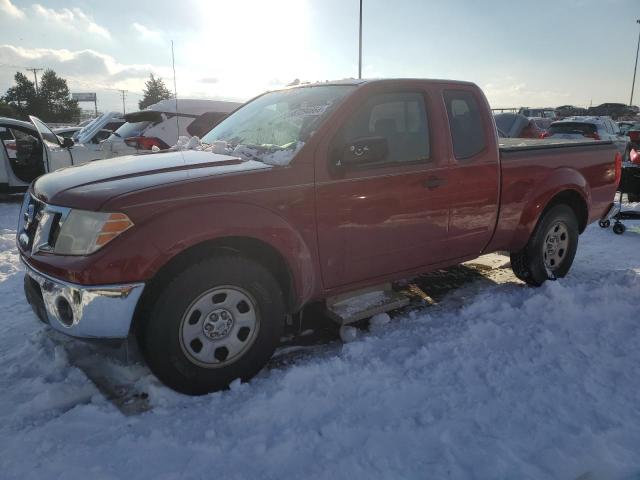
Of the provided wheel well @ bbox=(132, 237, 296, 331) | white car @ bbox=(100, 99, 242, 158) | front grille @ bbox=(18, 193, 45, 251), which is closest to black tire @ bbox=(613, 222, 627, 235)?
wheel well @ bbox=(132, 237, 296, 331)

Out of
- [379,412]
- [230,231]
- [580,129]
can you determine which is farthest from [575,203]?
[580,129]

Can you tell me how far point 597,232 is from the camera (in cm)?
702

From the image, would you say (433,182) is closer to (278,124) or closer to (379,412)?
(278,124)

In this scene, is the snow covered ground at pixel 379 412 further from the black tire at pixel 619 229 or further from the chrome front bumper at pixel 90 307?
the black tire at pixel 619 229

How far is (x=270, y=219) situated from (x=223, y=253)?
0.33 meters

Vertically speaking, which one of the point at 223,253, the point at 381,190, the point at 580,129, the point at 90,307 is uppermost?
the point at 580,129

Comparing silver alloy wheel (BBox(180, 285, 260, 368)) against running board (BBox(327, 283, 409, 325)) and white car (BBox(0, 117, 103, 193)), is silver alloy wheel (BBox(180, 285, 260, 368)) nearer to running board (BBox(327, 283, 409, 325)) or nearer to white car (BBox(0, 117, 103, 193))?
running board (BBox(327, 283, 409, 325))

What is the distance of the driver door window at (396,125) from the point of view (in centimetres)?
320

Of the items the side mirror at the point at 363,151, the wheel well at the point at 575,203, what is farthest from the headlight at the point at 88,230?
the wheel well at the point at 575,203

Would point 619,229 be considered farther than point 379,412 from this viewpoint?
Yes

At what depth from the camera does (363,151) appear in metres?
2.87

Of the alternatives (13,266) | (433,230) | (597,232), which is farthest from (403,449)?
(597,232)

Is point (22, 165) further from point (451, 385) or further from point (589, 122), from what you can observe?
point (589, 122)

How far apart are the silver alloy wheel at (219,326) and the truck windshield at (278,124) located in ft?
2.88
